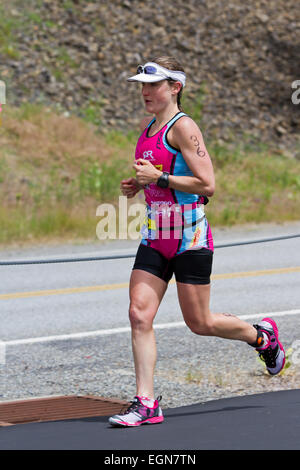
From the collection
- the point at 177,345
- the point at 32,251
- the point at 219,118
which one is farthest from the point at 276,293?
the point at 219,118

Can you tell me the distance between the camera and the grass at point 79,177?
15.5 m

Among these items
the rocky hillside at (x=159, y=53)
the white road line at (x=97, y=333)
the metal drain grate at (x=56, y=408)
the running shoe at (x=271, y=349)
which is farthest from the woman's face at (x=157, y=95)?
the rocky hillside at (x=159, y=53)

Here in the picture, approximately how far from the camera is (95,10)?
2552 cm

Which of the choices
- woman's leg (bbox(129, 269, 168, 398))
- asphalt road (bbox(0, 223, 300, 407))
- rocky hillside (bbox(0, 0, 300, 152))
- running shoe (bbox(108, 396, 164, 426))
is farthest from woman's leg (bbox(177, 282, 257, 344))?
rocky hillside (bbox(0, 0, 300, 152))

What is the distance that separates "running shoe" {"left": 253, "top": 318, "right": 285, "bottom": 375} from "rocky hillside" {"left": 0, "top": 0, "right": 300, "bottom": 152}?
52.9 ft

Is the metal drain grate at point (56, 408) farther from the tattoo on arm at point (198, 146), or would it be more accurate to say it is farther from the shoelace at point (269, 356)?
the tattoo on arm at point (198, 146)

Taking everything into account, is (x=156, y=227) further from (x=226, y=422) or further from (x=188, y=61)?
(x=188, y=61)

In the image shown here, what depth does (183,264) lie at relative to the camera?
5316 mm

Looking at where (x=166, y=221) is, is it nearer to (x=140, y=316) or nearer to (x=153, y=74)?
(x=140, y=316)

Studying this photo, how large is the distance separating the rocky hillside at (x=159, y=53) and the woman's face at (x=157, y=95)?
16350mm

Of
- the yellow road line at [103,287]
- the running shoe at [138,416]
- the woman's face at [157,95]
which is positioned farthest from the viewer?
the yellow road line at [103,287]

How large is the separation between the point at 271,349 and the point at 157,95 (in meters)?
1.97

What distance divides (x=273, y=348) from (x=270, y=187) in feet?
44.9

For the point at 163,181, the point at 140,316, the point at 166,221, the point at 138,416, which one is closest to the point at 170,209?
the point at 166,221
